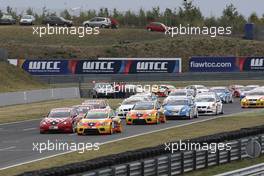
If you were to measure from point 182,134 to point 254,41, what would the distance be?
71.7 metres

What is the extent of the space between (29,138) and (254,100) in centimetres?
2319

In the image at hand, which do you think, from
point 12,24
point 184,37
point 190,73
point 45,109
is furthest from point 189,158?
point 12,24

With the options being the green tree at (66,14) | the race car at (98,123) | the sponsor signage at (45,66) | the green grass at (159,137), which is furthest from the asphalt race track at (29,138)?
the green tree at (66,14)

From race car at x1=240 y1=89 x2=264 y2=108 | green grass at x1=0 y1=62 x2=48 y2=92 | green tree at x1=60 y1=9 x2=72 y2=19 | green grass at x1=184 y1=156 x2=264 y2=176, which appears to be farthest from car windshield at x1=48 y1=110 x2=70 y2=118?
green tree at x1=60 y1=9 x2=72 y2=19

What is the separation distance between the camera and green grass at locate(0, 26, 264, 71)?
10069 cm

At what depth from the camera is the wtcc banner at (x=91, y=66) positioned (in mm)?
84562

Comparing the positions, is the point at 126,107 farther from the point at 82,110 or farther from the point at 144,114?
the point at 82,110

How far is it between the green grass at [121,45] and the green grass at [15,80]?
19.8 meters

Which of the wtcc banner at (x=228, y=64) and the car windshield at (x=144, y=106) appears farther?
the wtcc banner at (x=228, y=64)

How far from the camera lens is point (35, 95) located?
63.0 meters

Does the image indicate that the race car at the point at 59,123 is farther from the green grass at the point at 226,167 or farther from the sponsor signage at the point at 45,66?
the sponsor signage at the point at 45,66

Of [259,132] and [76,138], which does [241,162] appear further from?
[76,138]

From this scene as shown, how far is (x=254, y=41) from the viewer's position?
4313 inches

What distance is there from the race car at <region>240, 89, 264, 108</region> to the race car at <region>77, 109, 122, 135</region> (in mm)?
19394
